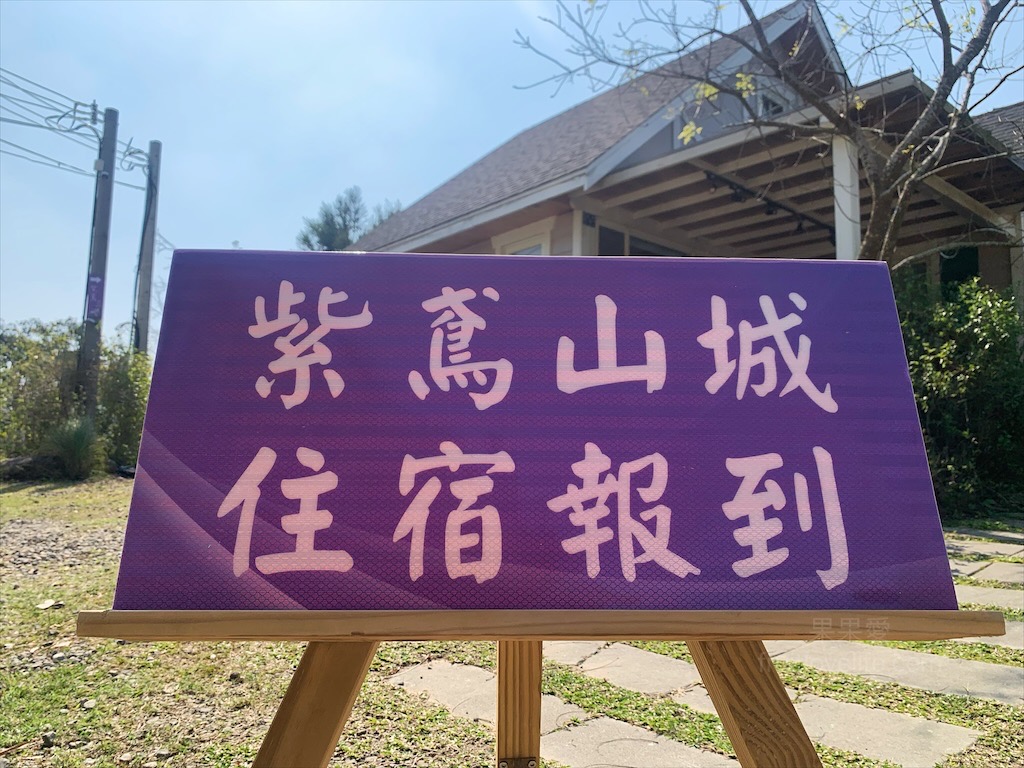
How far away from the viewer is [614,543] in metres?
1.10

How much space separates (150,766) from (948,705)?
7.90 ft

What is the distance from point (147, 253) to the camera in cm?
1246

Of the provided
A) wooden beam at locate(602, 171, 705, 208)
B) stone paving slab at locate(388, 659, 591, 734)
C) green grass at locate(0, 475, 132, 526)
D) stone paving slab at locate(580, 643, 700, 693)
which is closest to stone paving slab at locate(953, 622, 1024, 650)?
stone paving slab at locate(580, 643, 700, 693)

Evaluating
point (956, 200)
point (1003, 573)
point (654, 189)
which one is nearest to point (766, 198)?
point (654, 189)

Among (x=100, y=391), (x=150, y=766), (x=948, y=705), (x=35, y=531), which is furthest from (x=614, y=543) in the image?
(x=100, y=391)

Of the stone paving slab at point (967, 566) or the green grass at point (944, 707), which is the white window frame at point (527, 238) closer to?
the stone paving slab at point (967, 566)

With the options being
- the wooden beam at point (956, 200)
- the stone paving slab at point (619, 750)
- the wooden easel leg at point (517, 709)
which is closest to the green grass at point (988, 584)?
the stone paving slab at point (619, 750)

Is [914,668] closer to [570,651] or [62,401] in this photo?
[570,651]

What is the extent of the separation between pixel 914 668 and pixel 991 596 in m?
1.14

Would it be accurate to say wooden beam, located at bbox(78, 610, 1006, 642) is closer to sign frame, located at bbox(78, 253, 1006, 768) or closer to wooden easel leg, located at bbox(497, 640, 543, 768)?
sign frame, located at bbox(78, 253, 1006, 768)

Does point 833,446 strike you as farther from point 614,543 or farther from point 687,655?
point 687,655

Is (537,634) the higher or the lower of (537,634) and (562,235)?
the lower

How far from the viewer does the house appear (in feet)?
22.2

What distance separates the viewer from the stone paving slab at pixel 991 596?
3.18 m
